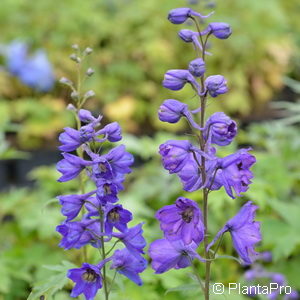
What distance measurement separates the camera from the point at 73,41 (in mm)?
6207

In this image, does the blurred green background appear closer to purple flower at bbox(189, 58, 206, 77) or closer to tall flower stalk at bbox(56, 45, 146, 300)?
tall flower stalk at bbox(56, 45, 146, 300)

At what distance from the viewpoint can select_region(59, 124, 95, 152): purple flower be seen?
159 cm

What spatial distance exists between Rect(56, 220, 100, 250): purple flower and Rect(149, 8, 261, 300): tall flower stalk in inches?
7.3

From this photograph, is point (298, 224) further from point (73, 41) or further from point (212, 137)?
point (73, 41)

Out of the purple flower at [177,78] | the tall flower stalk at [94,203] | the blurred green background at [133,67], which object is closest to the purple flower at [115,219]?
the tall flower stalk at [94,203]

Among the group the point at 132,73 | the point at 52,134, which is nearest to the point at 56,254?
the point at 52,134

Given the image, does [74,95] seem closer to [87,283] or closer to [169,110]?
[169,110]

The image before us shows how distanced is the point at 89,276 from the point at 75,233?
125 millimetres

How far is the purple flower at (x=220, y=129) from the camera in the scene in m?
1.56

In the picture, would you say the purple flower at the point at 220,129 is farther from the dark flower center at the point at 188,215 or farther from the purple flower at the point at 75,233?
the purple flower at the point at 75,233

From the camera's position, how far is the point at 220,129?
1.56m

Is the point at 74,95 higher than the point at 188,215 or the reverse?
higher

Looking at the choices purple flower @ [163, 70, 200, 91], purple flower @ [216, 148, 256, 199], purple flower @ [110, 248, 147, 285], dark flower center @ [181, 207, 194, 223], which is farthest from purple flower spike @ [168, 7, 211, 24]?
purple flower @ [110, 248, 147, 285]

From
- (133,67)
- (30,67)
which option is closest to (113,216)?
(30,67)
